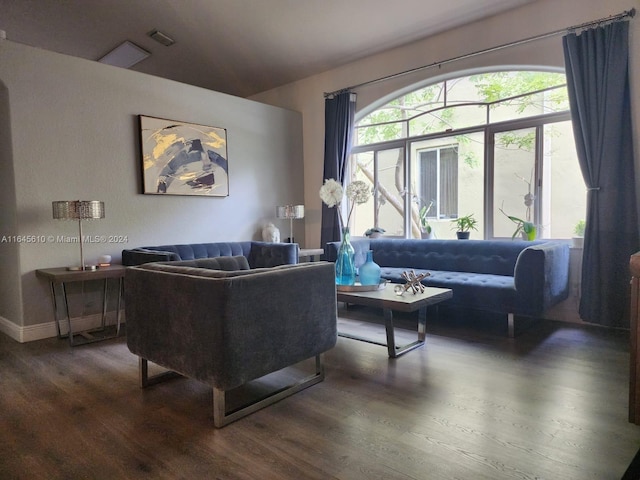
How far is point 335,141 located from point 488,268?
8.70 feet

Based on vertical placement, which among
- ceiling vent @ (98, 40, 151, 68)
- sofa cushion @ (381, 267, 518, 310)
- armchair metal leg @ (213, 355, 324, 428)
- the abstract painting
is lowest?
armchair metal leg @ (213, 355, 324, 428)

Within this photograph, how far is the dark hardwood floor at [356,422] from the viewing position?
1659 mm

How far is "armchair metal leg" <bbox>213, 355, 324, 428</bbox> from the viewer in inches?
78.3

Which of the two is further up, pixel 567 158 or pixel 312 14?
pixel 312 14

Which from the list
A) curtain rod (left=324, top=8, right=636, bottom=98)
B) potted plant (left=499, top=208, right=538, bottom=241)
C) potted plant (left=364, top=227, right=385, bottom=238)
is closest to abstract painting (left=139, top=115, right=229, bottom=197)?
curtain rod (left=324, top=8, right=636, bottom=98)

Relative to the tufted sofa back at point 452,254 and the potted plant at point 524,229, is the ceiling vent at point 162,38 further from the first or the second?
the potted plant at point 524,229

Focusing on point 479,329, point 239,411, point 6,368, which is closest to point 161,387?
point 239,411

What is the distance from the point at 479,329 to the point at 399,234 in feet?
6.73

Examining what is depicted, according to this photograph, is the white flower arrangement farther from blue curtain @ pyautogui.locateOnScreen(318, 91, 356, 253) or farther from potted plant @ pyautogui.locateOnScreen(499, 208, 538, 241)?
blue curtain @ pyautogui.locateOnScreen(318, 91, 356, 253)

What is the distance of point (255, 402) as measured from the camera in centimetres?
223

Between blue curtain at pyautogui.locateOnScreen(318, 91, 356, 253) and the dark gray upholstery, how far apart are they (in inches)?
129

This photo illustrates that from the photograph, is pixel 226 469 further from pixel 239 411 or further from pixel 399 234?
pixel 399 234

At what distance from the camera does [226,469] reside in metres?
1.65

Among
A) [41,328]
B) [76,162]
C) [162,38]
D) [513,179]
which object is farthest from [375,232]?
[41,328]
